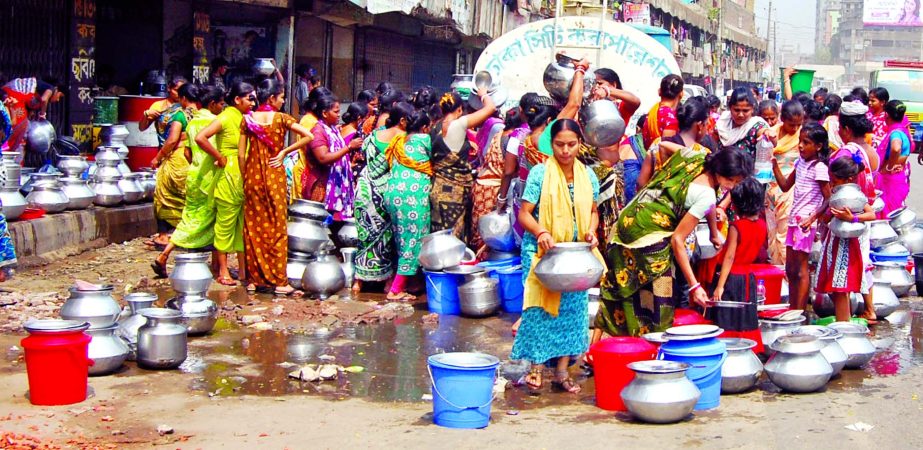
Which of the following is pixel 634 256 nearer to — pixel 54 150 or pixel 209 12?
pixel 54 150

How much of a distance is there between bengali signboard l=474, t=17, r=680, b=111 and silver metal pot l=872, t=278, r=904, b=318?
3513 millimetres

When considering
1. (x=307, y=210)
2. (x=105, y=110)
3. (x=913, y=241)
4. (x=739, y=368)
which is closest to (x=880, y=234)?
(x=913, y=241)

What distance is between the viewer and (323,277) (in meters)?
8.70

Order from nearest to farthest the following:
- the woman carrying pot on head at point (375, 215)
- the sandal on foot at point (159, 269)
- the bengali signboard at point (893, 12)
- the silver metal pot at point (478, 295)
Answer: the silver metal pot at point (478, 295) < the woman carrying pot on head at point (375, 215) < the sandal on foot at point (159, 269) < the bengali signboard at point (893, 12)

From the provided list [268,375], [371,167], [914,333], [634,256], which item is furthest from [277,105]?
[914,333]

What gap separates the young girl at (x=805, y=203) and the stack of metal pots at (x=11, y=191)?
638 cm

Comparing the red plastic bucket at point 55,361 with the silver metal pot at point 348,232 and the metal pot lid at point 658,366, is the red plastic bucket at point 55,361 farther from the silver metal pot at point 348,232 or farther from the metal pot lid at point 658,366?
the silver metal pot at point 348,232

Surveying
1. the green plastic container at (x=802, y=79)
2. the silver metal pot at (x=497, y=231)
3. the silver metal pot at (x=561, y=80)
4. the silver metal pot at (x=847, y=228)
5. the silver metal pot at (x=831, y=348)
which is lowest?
the silver metal pot at (x=831, y=348)

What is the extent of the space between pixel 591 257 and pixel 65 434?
8.85ft

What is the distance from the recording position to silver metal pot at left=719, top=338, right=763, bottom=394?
597 cm

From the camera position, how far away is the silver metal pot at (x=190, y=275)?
7703 millimetres

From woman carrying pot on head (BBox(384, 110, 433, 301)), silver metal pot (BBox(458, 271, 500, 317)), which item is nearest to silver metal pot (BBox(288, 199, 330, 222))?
woman carrying pot on head (BBox(384, 110, 433, 301))

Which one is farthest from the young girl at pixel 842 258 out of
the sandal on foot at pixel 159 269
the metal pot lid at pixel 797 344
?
the sandal on foot at pixel 159 269

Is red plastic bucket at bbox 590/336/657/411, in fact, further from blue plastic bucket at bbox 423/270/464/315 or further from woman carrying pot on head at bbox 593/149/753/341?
blue plastic bucket at bbox 423/270/464/315
